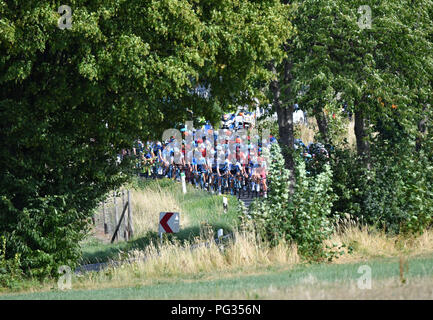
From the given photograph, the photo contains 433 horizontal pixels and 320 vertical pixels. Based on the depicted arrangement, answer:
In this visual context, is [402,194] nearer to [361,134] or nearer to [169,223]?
[361,134]

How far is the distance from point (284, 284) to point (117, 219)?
51.1ft

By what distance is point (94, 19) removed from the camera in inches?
594

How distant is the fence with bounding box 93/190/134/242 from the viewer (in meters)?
25.6

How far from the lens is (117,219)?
87.1ft

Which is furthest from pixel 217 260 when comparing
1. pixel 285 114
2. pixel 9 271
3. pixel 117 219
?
pixel 117 219

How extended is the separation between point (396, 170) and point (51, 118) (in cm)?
790

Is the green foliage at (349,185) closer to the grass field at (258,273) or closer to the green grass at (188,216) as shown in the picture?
the grass field at (258,273)

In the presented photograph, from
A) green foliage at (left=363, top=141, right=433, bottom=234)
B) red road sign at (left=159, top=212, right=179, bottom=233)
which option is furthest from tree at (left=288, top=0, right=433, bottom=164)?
red road sign at (left=159, top=212, right=179, bottom=233)

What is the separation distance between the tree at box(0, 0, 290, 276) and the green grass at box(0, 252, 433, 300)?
10.4 feet

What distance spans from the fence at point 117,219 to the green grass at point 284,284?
10.6 m

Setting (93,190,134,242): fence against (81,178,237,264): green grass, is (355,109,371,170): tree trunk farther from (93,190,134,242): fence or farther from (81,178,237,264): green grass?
(93,190,134,242): fence

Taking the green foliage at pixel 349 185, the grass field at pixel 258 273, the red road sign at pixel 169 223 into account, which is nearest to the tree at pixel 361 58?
the green foliage at pixel 349 185
